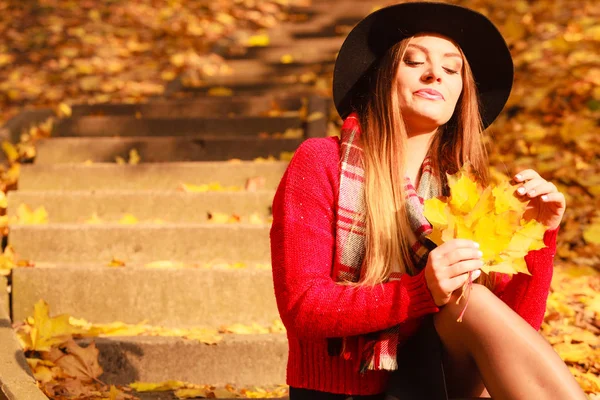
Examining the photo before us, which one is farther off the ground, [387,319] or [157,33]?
[157,33]

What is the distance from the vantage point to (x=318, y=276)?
1982 millimetres

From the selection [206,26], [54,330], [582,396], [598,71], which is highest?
[206,26]

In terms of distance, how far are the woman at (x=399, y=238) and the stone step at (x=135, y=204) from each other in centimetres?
177

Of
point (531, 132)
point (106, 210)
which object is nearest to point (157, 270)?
point (106, 210)

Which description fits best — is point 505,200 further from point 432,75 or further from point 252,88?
point 252,88

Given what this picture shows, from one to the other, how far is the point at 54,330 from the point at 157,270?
515 millimetres

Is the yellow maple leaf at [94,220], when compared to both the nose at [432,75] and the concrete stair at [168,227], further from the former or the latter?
the nose at [432,75]

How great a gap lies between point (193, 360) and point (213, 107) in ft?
9.02

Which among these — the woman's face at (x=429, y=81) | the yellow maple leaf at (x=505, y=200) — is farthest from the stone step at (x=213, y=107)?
the yellow maple leaf at (x=505, y=200)

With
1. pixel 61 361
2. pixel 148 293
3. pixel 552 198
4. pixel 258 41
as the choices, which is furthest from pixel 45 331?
pixel 258 41

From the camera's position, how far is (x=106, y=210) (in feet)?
13.2

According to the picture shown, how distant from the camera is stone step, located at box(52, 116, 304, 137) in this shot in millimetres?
5039

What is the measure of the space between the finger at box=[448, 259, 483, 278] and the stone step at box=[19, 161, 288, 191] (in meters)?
2.61

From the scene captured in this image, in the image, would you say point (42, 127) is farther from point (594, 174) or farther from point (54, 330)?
point (594, 174)
